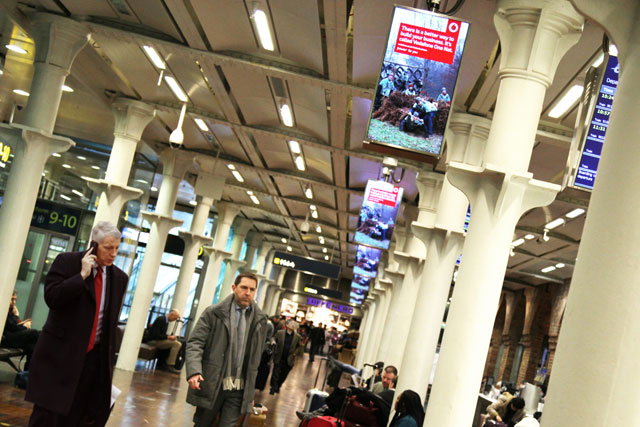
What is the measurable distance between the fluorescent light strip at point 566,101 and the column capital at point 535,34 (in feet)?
11.9

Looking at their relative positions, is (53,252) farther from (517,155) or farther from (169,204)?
(517,155)

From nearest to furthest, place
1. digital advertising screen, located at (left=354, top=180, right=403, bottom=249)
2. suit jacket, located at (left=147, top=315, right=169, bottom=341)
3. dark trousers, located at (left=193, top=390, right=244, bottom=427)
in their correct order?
dark trousers, located at (left=193, top=390, right=244, bottom=427) < digital advertising screen, located at (left=354, top=180, right=403, bottom=249) < suit jacket, located at (left=147, top=315, right=169, bottom=341)

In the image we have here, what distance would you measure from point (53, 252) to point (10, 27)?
888 centimetres

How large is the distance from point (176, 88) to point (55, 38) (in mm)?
4063

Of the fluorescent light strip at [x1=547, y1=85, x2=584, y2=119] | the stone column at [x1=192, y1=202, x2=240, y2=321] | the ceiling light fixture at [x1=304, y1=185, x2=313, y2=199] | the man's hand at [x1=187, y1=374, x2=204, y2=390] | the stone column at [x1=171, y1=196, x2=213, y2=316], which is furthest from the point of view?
the stone column at [x1=192, y1=202, x2=240, y2=321]

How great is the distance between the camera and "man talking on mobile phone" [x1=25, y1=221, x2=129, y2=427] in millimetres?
4543

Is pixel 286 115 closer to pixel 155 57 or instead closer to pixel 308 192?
pixel 155 57

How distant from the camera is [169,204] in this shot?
22172mm

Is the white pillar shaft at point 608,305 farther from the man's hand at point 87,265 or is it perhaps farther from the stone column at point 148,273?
the stone column at point 148,273

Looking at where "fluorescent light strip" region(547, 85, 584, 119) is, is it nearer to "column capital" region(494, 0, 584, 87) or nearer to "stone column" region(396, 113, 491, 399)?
"stone column" region(396, 113, 491, 399)

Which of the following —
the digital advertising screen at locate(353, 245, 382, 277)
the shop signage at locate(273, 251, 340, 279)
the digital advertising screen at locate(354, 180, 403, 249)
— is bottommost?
the shop signage at locate(273, 251, 340, 279)

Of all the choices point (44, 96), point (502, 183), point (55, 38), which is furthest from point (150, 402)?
point (502, 183)

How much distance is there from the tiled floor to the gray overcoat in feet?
7.84

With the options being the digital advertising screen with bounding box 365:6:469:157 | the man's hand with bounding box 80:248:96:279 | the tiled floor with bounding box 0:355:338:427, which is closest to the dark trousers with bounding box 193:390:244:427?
the man's hand with bounding box 80:248:96:279
